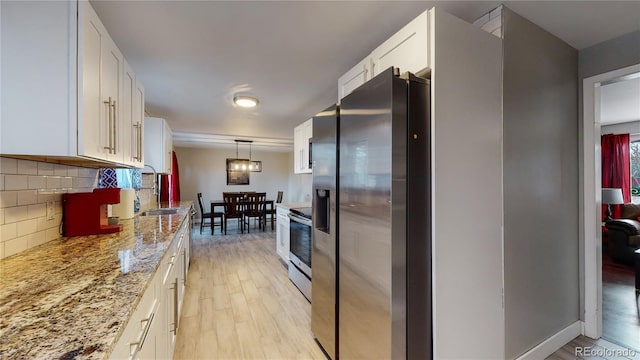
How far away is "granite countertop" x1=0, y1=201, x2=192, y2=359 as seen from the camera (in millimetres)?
587

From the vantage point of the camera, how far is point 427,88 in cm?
129

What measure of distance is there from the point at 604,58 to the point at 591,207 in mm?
1124

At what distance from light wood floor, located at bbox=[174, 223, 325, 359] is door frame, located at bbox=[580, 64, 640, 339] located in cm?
214

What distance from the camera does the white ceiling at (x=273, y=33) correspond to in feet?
5.02

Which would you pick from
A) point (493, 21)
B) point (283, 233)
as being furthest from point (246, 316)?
point (493, 21)

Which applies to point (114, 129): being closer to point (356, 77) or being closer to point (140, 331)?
point (140, 331)

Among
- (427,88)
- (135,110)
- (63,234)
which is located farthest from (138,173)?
(427,88)

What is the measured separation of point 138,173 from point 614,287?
5759mm

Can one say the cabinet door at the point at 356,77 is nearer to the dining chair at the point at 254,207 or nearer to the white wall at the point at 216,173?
the dining chair at the point at 254,207

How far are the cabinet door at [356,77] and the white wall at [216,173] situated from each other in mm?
6345

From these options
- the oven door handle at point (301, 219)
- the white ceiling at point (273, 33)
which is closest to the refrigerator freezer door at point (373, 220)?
the white ceiling at point (273, 33)

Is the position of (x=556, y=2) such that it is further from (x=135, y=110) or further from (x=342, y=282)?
(x=135, y=110)

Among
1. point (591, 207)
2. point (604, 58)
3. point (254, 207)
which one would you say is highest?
point (604, 58)

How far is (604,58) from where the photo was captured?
1938 mm
